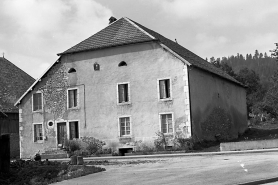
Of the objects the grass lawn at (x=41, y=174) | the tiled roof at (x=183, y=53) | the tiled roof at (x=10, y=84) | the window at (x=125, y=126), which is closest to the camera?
the grass lawn at (x=41, y=174)

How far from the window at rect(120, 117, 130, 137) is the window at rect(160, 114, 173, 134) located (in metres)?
2.57

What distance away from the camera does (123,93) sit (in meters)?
29.9

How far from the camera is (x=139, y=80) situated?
96.0 feet

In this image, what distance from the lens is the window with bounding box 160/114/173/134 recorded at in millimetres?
27984

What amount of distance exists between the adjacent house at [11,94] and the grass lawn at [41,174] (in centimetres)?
1965

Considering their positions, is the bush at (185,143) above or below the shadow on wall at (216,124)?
below

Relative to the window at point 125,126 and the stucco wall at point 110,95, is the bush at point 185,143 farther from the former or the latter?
the window at point 125,126

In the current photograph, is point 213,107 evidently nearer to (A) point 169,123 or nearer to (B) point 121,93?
(A) point 169,123

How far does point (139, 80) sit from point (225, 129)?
8.14m

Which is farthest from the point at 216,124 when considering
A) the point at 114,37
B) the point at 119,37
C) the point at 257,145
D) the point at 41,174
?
the point at 41,174

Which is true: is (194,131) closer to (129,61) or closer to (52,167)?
(129,61)

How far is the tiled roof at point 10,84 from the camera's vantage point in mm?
37500

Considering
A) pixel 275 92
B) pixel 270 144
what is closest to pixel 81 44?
pixel 270 144

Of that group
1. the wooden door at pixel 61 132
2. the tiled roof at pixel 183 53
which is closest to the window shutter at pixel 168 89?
the tiled roof at pixel 183 53
